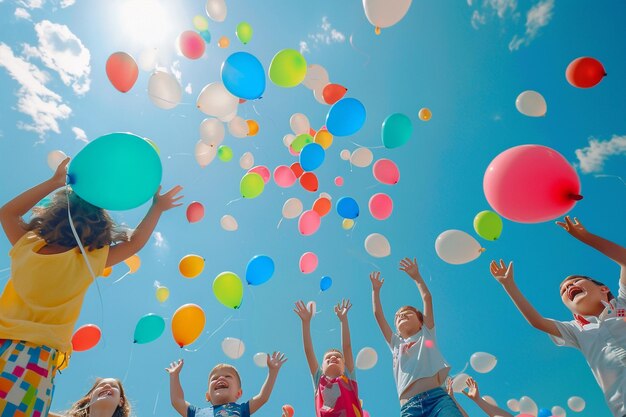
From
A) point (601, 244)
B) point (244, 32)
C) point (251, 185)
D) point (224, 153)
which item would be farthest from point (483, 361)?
point (244, 32)

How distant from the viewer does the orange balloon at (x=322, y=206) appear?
563 cm

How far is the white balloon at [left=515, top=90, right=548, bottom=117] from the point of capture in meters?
4.93

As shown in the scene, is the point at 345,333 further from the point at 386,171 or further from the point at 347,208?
the point at 386,171

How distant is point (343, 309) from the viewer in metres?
3.61

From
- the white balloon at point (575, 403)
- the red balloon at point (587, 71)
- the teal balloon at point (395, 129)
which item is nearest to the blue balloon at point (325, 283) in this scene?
the teal balloon at point (395, 129)

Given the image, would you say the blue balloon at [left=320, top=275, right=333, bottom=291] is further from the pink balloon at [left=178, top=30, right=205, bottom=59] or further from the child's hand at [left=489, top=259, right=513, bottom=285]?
the pink balloon at [left=178, top=30, right=205, bottom=59]

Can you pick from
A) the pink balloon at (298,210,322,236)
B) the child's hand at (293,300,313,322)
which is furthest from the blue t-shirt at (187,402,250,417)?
the pink balloon at (298,210,322,236)

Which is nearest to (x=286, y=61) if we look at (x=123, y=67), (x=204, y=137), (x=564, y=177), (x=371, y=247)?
(x=204, y=137)

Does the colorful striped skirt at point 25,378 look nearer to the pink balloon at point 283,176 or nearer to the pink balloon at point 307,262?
the pink balloon at point 307,262

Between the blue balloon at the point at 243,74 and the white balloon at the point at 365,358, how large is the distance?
12.1 feet

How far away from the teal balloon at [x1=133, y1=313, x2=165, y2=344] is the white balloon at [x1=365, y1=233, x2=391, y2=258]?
112 inches

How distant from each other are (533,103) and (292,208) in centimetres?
351

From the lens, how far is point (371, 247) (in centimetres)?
538

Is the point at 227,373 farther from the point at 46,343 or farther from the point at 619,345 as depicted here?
the point at 619,345
